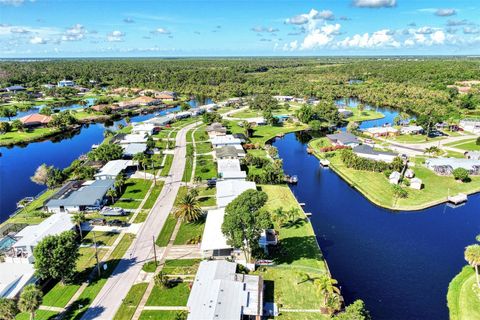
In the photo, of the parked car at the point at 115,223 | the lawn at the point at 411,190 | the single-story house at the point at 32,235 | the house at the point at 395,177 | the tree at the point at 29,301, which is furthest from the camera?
the house at the point at 395,177

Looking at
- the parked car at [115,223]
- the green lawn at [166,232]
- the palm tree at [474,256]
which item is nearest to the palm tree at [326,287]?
the palm tree at [474,256]

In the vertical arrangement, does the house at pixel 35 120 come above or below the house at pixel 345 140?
above

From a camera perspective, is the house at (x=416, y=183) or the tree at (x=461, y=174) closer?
the house at (x=416, y=183)

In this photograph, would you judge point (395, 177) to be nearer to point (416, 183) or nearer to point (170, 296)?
point (416, 183)

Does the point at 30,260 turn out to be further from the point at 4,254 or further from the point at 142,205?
the point at 142,205

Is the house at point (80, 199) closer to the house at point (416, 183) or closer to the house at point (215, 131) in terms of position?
the house at point (215, 131)

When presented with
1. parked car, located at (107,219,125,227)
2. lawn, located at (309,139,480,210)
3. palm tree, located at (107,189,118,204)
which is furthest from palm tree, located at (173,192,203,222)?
lawn, located at (309,139,480,210)

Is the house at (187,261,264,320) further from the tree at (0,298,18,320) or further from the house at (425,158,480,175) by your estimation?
the house at (425,158,480,175)
